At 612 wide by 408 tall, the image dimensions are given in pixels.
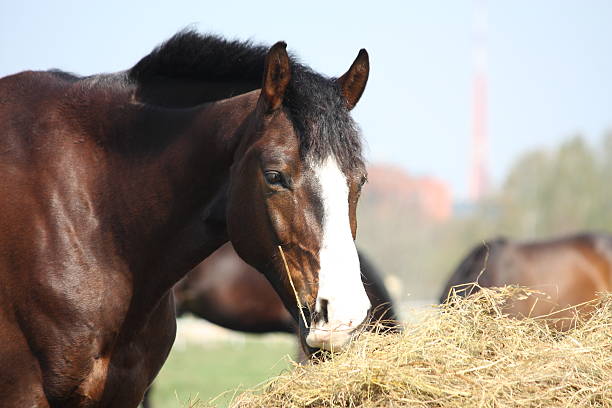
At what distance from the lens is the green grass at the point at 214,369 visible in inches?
438

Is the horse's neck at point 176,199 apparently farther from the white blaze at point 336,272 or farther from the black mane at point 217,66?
the white blaze at point 336,272

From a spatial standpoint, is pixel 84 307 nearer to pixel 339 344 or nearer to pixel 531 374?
pixel 339 344

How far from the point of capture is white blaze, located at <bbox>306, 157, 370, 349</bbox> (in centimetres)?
302

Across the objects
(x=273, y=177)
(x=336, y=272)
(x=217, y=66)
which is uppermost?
(x=217, y=66)

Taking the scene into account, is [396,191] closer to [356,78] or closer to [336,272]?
[356,78]

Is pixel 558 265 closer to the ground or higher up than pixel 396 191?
higher up

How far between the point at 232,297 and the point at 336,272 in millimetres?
7024

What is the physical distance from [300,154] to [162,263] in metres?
0.94

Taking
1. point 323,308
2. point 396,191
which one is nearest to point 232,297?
point 323,308

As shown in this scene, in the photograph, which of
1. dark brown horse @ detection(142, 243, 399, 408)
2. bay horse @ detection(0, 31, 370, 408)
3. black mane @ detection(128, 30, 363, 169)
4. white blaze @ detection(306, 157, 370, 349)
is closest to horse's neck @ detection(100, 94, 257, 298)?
bay horse @ detection(0, 31, 370, 408)

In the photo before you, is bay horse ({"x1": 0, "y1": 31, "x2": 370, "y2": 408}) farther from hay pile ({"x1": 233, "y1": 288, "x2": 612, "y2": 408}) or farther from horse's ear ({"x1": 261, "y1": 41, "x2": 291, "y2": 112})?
hay pile ({"x1": 233, "y1": 288, "x2": 612, "y2": 408})

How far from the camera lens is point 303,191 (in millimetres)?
3260

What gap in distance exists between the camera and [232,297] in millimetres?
9961

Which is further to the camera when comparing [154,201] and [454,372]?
[154,201]
